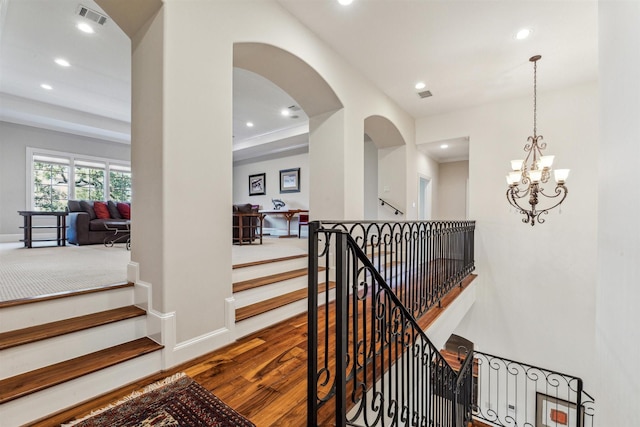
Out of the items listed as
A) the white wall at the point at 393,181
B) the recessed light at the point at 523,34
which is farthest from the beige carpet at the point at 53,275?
the recessed light at the point at 523,34

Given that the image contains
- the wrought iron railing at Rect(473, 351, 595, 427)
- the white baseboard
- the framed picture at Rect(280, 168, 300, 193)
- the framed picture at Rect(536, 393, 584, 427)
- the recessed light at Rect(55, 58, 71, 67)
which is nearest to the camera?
the recessed light at Rect(55, 58, 71, 67)

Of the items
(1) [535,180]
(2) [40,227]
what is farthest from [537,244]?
(2) [40,227]

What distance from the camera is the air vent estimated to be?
108 inches

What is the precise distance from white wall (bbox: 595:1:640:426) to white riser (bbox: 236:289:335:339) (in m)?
2.13

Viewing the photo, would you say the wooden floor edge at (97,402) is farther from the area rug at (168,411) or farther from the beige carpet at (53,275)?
the beige carpet at (53,275)

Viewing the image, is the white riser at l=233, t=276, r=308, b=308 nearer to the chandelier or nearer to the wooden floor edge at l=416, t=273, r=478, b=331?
the wooden floor edge at l=416, t=273, r=478, b=331

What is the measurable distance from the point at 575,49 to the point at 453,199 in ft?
15.2

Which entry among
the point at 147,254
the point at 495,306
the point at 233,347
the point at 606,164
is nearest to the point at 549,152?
the point at 495,306

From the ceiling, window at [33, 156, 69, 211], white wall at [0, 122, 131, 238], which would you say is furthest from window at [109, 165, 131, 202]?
the ceiling

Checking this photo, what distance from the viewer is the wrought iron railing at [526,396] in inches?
178

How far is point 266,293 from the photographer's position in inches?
102

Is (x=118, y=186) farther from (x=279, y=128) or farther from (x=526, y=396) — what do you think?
(x=526, y=396)

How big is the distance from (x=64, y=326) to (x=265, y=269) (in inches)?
62.4

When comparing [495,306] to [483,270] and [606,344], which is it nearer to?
[483,270]
